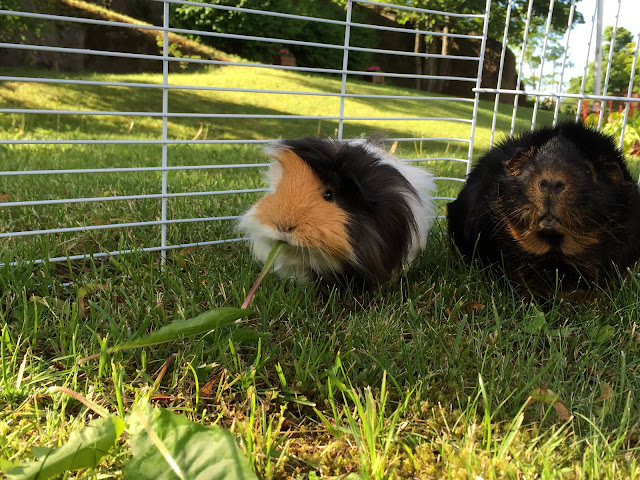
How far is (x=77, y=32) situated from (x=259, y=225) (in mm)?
9505

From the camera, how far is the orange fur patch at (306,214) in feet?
6.26

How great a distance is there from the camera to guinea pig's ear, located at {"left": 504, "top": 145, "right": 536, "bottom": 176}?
2.03m

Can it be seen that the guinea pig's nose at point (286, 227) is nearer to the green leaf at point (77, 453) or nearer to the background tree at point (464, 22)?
the green leaf at point (77, 453)

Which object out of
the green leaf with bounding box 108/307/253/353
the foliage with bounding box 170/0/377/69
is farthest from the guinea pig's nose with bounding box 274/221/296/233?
the foliage with bounding box 170/0/377/69

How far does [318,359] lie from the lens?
168cm

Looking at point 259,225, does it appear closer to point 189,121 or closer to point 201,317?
point 201,317

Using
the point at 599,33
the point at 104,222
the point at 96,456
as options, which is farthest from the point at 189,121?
the point at 96,456

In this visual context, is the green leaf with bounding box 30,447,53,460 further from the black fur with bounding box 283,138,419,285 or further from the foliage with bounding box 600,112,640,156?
the foliage with bounding box 600,112,640,156

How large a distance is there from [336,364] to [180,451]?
1.92ft

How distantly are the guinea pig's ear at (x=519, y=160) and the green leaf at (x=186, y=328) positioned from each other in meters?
1.11

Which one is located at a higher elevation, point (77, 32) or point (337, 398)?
point (77, 32)

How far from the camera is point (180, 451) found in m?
1.17

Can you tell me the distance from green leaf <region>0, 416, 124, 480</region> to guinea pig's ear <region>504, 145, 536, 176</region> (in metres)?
1.55

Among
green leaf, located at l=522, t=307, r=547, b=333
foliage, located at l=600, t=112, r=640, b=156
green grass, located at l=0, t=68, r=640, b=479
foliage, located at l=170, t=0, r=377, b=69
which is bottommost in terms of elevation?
green grass, located at l=0, t=68, r=640, b=479
